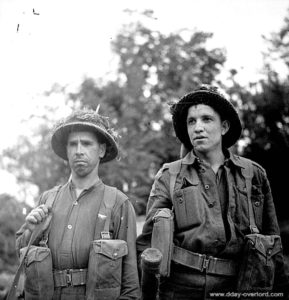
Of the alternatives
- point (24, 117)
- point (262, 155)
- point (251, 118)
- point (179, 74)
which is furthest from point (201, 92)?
point (179, 74)

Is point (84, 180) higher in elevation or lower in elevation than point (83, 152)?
lower

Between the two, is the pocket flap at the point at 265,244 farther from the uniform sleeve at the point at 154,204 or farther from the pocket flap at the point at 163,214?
the uniform sleeve at the point at 154,204

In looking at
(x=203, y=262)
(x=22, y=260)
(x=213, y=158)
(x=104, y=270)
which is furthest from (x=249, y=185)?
(x=22, y=260)

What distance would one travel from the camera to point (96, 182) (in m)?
4.05

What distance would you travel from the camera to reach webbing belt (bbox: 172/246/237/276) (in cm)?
341

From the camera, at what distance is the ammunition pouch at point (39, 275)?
3379mm

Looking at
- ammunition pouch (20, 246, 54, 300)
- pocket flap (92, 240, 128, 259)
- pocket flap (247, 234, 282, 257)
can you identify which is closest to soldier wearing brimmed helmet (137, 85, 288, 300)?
pocket flap (247, 234, 282, 257)

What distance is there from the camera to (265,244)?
11.2ft

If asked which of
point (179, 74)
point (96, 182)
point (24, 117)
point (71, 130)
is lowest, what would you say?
point (96, 182)

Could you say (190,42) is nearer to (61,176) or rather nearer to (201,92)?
(61,176)

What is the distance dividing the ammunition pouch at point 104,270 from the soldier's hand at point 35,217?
22.7 inches

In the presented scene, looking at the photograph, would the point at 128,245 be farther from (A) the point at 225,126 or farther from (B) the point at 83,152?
(A) the point at 225,126

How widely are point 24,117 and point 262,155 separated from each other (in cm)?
773

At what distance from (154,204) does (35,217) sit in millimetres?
1190
